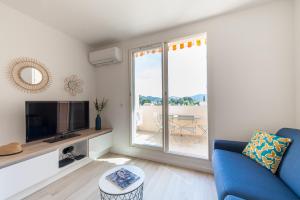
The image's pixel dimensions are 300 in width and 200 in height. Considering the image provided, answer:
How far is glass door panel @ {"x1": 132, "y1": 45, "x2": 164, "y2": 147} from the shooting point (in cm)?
266

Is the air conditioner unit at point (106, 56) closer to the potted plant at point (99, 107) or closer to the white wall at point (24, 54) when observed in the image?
the white wall at point (24, 54)

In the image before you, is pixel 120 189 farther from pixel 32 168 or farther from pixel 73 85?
pixel 73 85

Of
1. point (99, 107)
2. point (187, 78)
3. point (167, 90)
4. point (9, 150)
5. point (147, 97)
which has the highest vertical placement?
point (187, 78)

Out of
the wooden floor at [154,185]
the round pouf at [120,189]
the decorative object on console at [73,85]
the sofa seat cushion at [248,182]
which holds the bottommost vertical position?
the wooden floor at [154,185]

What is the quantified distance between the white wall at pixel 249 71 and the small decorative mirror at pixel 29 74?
242 centimetres

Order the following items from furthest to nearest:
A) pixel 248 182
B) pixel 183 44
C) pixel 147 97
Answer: pixel 147 97 < pixel 183 44 < pixel 248 182

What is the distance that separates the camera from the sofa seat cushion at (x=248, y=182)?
1020mm

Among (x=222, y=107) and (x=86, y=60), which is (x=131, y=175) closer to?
(x=222, y=107)

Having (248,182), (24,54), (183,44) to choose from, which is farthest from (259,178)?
(24,54)

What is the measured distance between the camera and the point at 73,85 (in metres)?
2.75

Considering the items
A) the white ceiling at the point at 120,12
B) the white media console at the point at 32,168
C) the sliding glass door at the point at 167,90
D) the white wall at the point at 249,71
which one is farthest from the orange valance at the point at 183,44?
the white media console at the point at 32,168

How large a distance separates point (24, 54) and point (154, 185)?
2750mm

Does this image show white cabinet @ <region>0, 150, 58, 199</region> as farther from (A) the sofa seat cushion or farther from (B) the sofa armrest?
(B) the sofa armrest

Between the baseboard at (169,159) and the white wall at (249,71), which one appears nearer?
the white wall at (249,71)
